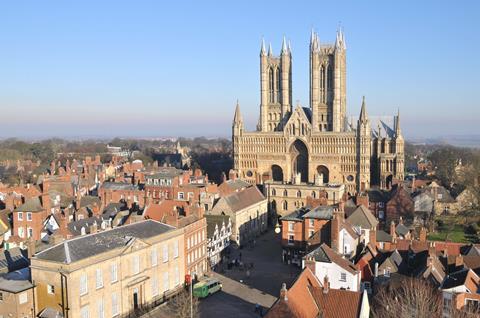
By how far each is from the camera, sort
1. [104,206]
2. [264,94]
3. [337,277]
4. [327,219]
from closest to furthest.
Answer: [337,277] < [327,219] < [104,206] < [264,94]

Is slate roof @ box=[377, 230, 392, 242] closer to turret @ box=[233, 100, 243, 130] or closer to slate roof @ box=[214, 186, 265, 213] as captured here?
slate roof @ box=[214, 186, 265, 213]

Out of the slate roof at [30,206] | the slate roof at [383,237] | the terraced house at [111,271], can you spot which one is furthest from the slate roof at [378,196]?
the slate roof at [30,206]

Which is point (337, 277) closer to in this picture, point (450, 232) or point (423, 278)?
point (423, 278)

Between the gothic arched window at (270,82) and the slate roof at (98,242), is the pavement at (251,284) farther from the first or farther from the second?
the gothic arched window at (270,82)

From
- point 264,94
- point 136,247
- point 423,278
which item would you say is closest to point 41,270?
point 136,247

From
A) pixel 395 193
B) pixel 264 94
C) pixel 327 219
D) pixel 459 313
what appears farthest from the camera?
pixel 264 94

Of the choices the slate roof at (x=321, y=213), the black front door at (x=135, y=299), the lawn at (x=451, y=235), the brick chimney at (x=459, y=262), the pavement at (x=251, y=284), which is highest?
the slate roof at (x=321, y=213)

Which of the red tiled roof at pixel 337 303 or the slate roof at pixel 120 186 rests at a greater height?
the slate roof at pixel 120 186
